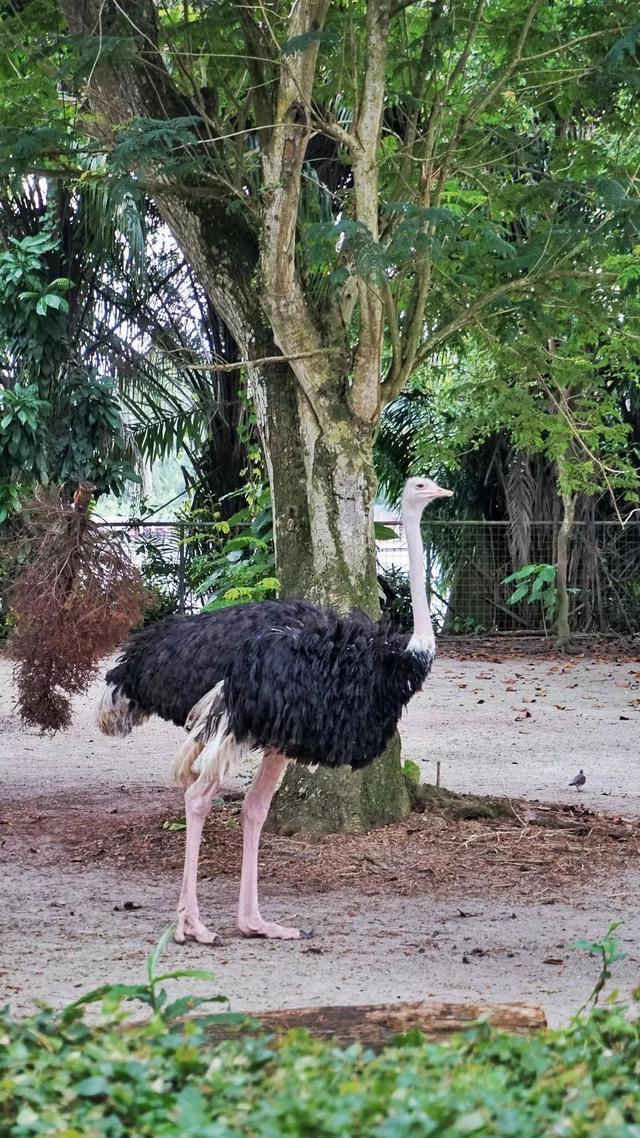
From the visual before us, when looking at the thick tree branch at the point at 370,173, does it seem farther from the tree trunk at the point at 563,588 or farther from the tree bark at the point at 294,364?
the tree trunk at the point at 563,588

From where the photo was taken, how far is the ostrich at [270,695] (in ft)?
20.4

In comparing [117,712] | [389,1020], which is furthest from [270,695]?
[389,1020]

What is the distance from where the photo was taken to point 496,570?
18953mm

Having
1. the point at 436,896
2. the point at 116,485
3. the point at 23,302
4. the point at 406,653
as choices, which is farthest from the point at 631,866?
the point at 23,302

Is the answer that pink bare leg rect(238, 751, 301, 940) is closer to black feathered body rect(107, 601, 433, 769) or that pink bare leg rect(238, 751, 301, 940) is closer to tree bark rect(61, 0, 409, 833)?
black feathered body rect(107, 601, 433, 769)

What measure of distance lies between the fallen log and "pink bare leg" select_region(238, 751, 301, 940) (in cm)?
249

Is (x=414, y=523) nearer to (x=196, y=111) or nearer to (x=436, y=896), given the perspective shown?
(x=436, y=896)

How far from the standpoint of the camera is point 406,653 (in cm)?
639

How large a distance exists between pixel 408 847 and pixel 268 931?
1.59 metres

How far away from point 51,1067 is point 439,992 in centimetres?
264

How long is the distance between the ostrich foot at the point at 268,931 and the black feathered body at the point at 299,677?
0.74 metres

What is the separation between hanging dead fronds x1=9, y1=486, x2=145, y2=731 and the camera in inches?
298

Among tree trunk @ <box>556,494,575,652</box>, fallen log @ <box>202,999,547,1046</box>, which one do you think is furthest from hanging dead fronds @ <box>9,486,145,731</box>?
tree trunk @ <box>556,494,575,652</box>

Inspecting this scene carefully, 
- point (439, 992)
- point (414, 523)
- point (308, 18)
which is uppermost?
point (308, 18)
